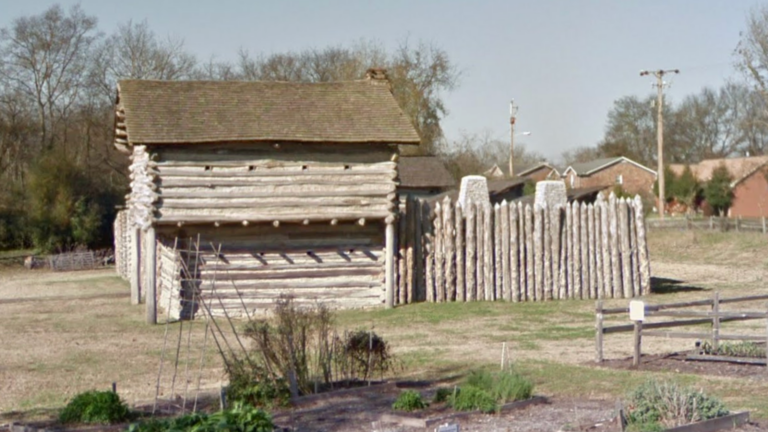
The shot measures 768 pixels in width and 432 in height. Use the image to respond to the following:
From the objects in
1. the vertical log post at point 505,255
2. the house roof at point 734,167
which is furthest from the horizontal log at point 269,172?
the house roof at point 734,167

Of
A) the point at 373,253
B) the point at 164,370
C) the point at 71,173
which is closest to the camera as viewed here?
the point at 164,370

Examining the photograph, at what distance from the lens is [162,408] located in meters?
11.7

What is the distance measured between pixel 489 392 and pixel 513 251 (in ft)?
45.8

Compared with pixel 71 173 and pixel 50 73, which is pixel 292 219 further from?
pixel 50 73

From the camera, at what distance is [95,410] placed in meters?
10.7

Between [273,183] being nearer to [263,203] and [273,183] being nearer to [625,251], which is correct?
[263,203]

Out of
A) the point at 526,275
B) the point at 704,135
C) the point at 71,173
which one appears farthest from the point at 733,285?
the point at 704,135

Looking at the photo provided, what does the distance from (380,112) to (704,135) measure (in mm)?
70747

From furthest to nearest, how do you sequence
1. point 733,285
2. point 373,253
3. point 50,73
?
point 50,73
point 733,285
point 373,253

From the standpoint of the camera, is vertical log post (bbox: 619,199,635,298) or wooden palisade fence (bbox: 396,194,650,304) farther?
vertical log post (bbox: 619,199,635,298)

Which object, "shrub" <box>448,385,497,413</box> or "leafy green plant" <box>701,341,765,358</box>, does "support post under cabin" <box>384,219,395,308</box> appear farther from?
"shrub" <box>448,385,497,413</box>

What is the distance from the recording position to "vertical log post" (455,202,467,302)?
81.0 feet

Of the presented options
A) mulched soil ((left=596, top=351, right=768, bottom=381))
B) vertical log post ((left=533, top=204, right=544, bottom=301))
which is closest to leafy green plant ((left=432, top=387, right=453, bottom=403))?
mulched soil ((left=596, top=351, right=768, bottom=381))

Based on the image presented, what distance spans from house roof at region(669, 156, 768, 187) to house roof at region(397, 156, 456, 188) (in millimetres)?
27950
